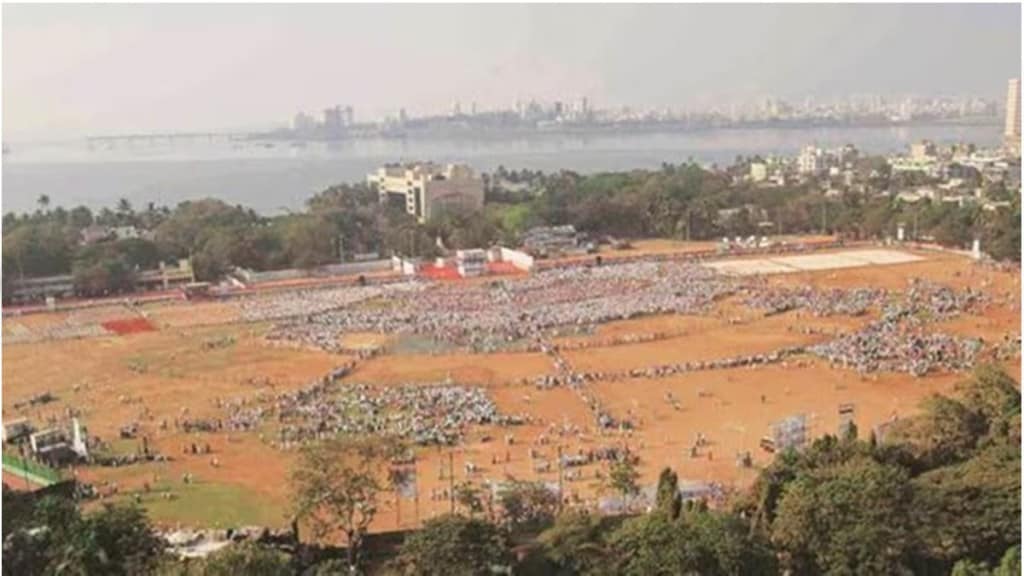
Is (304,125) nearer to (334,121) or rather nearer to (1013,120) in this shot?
(334,121)

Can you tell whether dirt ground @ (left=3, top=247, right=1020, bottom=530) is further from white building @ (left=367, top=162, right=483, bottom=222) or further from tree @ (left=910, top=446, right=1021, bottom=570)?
white building @ (left=367, top=162, right=483, bottom=222)

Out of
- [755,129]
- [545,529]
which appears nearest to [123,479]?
[545,529]

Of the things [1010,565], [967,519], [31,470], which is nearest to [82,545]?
[31,470]

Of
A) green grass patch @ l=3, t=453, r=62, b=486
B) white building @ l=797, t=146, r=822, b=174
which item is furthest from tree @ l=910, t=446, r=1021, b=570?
white building @ l=797, t=146, r=822, b=174

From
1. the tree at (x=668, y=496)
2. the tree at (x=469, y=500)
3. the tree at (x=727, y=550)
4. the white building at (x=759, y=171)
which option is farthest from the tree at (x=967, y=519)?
the white building at (x=759, y=171)

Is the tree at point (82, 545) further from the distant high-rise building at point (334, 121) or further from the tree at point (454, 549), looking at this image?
the distant high-rise building at point (334, 121)

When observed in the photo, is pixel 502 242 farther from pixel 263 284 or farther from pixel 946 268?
pixel 946 268

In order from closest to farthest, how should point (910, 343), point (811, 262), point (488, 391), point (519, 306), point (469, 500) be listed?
1. point (469, 500)
2. point (488, 391)
3. point (910, 343)
4. point (519, 306)
5. point (811, 262)
